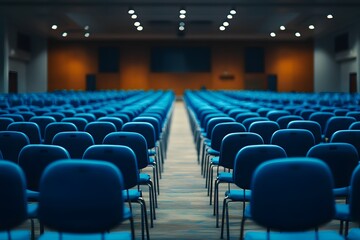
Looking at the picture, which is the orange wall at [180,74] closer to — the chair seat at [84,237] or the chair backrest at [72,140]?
the chair backrest at [72,140]

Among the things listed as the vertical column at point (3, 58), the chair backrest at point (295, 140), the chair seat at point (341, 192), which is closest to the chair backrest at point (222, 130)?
the chair backrest at point (295, 140)

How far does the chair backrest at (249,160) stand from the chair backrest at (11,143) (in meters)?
2.45

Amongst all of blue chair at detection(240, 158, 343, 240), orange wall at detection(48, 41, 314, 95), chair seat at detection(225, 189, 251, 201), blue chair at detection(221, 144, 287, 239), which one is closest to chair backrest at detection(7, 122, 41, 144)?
chair seat at detection(225, 189, 251, 201)

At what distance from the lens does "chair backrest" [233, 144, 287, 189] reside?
4.76 metres

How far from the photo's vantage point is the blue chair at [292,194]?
3.36 metres

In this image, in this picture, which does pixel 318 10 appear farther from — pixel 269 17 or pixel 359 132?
pixel 359 132

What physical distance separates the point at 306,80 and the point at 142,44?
13.2 metres

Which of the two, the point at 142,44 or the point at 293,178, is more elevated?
the point at 142,44

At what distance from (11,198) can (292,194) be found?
5.49ft

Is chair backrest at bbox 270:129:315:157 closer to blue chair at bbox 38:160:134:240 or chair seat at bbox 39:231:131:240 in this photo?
chair seat at bbox 39:231:131:240

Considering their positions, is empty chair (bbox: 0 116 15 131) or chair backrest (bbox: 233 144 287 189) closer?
chair backrest (bbox: 233 144 287 189)

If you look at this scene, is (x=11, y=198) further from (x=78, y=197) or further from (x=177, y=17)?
(x=177, y=17)

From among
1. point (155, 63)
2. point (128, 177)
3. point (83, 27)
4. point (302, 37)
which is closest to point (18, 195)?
point (128, 177)

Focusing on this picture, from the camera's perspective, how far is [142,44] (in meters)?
45.1
